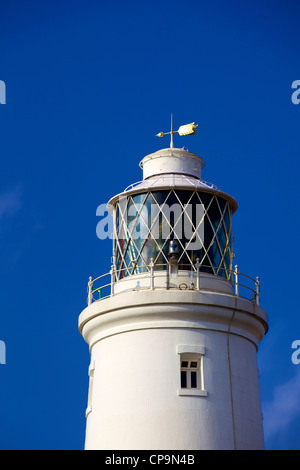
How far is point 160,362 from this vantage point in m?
25.5

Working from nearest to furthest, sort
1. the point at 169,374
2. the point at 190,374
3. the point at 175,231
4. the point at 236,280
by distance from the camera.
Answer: the point at 169,374 < the point at 190,374 < the point at 175,231 < the point at 236,280

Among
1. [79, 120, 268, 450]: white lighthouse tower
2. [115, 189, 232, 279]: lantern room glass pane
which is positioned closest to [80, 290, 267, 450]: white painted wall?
[79, 120, 268, 450]: white lighthouse tower

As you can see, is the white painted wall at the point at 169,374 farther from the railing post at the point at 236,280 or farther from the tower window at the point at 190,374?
the railing post at the point at 236,280

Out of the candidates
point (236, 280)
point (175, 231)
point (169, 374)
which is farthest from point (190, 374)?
point (175, 231)

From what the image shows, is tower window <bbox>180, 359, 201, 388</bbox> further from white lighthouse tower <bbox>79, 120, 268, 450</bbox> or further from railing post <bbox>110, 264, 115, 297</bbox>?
railing post <bbox>110, 264, 115, 297</bbox>

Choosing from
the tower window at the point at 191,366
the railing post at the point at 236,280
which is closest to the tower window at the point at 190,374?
the tower window at the point at 191,366

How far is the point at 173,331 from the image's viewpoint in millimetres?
25812

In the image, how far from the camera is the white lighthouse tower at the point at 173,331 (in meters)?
25.1

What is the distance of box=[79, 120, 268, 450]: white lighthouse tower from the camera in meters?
25.1

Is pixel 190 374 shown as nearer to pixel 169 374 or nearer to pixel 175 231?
pixel 169 374

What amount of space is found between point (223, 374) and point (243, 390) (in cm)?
77

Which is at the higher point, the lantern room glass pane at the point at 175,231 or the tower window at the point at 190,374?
the lantern room glass pane at the point at 175,231

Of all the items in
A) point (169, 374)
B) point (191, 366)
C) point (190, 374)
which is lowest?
point (169, 374)

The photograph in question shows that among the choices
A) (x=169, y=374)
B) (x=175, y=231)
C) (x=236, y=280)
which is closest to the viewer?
(x=169, y=374)
